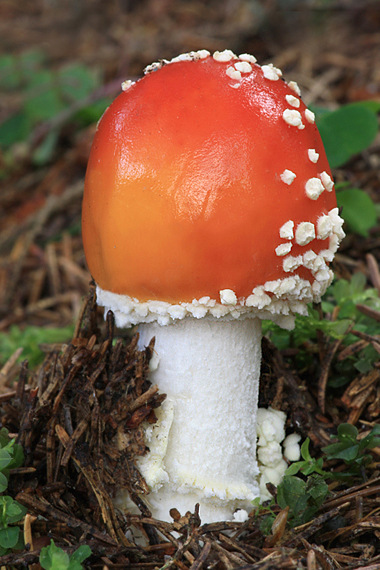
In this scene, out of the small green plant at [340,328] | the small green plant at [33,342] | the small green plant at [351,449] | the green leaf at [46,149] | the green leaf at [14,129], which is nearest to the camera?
the small green plant at [351,449]

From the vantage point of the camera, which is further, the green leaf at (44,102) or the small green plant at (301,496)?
the green leaf at (44,102)

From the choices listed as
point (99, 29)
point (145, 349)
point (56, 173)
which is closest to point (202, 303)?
point (145, 349)

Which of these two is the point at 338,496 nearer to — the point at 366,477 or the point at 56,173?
the point at 366,477

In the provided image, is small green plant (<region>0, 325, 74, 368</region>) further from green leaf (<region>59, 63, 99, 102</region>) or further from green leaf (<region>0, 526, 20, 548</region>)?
green leaf (<region>59, 63, 99, 102</region>)

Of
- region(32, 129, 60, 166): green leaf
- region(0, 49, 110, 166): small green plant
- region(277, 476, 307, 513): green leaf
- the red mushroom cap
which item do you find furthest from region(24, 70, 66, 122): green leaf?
region(277, 476, 307, 513): green leaf

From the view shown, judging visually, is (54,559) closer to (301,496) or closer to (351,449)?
(301,496)

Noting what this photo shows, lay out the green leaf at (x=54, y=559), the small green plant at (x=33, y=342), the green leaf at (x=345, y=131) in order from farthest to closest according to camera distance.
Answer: the small green plant at (x=33, y=342) → the green leaf at (x=345, y=131) → the green leaf at (x=54, y=559)

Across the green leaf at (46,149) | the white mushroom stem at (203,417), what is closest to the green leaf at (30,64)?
the green leaf at (46,149)

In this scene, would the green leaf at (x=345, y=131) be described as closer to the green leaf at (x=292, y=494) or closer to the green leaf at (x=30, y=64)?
the green leaf at (x=292, y=494)

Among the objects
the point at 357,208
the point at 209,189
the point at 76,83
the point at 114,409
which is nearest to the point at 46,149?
the point at 76,83
